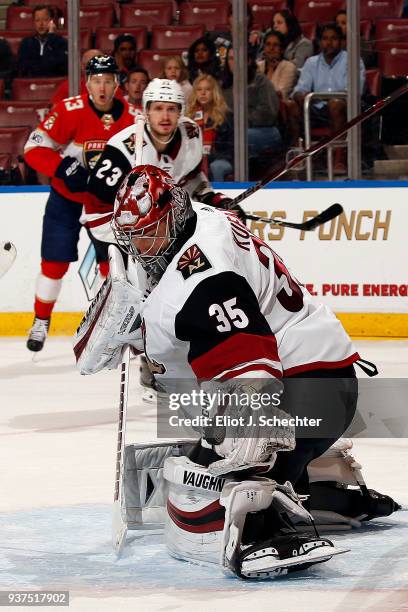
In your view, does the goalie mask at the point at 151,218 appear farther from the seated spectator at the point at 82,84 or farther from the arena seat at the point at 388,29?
the seated spectator at the point at 82,84

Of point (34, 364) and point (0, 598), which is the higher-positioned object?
point (0, 598)

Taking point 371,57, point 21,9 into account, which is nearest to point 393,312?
point 371,57

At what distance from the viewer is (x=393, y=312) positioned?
7508 millimetres

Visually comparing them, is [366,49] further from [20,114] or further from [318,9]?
[20,114]

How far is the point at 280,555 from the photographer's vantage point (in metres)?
2.85

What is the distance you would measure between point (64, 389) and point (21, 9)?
305 centimetres

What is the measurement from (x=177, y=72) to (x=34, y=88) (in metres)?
0.84

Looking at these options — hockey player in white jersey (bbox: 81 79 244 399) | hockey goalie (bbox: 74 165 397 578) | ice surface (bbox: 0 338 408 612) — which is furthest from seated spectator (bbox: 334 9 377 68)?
hockey goalie (bbox: 74 165 397 578)

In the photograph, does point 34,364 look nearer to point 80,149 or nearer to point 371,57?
point 80,149

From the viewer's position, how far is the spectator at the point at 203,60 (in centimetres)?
793

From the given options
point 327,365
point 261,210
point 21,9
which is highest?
point 21,9

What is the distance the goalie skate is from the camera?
2.84 m

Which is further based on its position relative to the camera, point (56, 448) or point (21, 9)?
point (21, 9)

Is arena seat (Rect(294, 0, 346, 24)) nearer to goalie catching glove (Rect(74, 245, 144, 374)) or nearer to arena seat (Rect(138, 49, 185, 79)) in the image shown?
arena seat (Rect(138, 49, 185, 79))
